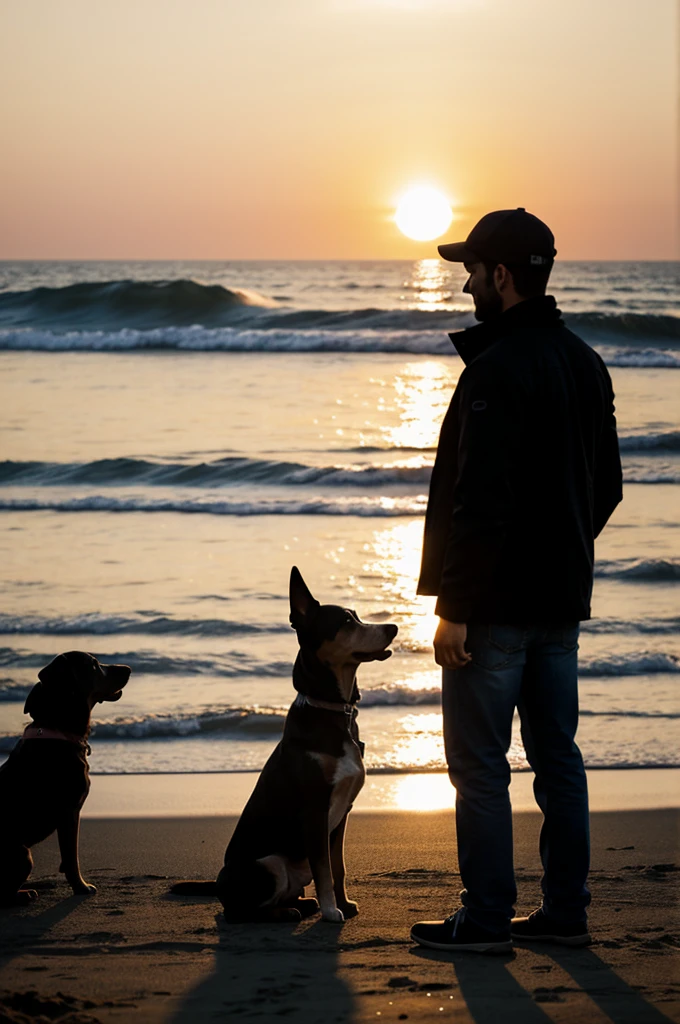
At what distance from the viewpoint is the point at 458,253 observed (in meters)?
3.22

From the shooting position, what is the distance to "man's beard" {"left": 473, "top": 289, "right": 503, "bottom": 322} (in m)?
3.18

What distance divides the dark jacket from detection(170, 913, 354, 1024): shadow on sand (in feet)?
3.12

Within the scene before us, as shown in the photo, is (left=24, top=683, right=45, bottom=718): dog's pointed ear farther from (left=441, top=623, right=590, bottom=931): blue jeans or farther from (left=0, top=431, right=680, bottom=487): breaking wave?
(left=0, top=431, right=680, bottom=487): breaking wave

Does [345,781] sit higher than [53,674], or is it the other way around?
[53,674]

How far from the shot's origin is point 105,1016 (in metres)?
2.71

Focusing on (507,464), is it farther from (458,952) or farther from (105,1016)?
(105,1016)

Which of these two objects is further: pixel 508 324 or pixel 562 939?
pixel 562 939

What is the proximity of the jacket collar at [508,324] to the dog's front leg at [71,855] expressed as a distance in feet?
6.79

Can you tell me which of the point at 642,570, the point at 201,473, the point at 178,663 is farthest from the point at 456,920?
the point at 201,473

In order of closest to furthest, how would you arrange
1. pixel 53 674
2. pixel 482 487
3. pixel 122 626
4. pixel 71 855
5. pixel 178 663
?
pixel 482 487, pixel 71 855, pixel 53 674, pixel 178 663, pixel 122 626

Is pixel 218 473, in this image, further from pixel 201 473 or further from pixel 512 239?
pixel 512 239

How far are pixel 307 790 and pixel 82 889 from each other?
0.93 meters

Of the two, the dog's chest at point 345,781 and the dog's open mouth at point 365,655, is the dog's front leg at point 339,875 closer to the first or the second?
the dog's chest at point 345,781

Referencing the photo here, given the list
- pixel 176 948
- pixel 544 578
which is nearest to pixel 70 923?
pixel 176 948
